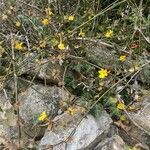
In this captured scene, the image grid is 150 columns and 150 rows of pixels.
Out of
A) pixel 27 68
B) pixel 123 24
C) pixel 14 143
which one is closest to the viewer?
pixel 14 143

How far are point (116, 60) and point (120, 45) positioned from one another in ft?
0.53

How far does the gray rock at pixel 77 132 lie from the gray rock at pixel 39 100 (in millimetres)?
141

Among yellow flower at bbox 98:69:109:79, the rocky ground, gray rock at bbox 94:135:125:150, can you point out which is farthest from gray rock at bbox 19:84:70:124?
gray rock at bbox 94:135:125:150

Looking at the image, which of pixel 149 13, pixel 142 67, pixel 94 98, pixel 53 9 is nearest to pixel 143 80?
pixel 142 67

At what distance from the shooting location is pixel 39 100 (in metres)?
2.76

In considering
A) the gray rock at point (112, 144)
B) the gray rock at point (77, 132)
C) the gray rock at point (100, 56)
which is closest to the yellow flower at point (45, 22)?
the gray rock at point (100, 56)

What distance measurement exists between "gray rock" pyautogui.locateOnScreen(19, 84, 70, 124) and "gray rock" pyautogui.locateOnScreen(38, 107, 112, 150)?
5.5 inches

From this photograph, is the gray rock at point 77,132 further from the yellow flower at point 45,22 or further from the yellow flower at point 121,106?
the yellow flower at point 45,22

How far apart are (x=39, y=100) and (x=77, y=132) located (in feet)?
1.31

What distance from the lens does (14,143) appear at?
2.49 metres

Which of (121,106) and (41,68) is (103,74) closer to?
(121,106)

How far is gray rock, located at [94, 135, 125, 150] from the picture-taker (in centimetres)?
246

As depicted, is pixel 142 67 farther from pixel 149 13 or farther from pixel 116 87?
pixel 149 13

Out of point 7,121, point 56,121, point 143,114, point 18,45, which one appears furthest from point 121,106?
point 18,45
